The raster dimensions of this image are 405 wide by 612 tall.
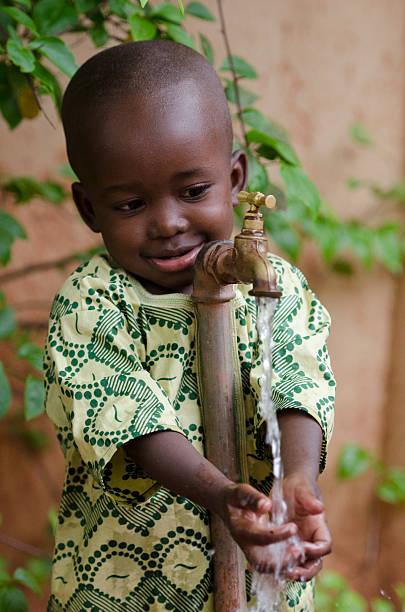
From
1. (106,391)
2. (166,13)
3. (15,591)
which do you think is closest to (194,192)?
(106,391)

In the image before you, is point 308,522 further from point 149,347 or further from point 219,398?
point 149,347

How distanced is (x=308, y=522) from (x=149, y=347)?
12.7 inches

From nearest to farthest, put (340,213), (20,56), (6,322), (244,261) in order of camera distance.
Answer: (244,261) → (20,56) → (6,322) → (340,213)

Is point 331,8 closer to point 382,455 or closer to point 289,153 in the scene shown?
point 289,153

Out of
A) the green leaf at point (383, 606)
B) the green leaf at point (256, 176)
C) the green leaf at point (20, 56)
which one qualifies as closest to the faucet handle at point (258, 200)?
the green leaf at point (256, 176)

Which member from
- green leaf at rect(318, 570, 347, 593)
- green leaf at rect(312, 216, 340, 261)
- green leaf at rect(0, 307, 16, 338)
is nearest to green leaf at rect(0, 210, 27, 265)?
green leaf at rect(0, 307, 16, 338)

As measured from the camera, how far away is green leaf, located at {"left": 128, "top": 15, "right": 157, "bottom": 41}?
1206 millimetres

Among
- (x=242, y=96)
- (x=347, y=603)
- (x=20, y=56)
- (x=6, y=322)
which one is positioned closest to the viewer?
(x=20, y=56)

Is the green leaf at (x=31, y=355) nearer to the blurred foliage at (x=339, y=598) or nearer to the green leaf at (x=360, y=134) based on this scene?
the blurred foliage at (x=339, y=598)

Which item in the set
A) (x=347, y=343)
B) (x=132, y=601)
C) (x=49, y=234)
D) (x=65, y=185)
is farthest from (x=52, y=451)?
(x=132, y=601)

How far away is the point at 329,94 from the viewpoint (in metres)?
2.22

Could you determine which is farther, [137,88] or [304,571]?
A: [137,88]

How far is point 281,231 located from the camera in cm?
157

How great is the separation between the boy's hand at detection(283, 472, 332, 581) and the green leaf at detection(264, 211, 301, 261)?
0.81 m
